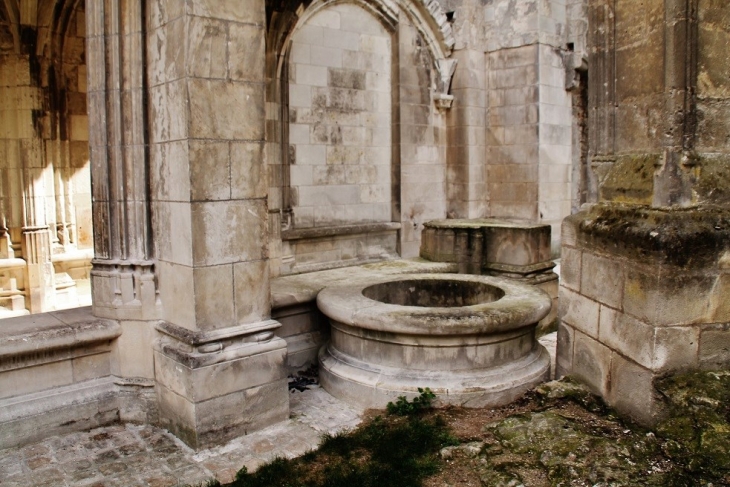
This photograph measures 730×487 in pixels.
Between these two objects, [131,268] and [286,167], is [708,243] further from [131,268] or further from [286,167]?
[286,167]

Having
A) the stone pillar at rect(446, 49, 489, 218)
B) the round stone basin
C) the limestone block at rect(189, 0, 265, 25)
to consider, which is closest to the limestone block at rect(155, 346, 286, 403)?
the round stone basin

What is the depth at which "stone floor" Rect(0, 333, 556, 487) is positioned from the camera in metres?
3.72

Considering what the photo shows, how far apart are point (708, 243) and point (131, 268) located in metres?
3.55

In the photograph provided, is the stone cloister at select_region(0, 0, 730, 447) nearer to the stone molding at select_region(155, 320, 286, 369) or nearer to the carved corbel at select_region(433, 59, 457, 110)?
the stone molding at select_region(155, 320, 286, 369)

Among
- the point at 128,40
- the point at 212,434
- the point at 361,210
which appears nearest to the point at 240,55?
the point at 128,40

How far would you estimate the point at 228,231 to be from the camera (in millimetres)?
4176

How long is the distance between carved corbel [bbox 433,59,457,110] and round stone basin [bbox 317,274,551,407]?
3.97 metres

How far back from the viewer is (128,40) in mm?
4367

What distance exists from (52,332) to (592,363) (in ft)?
11.4

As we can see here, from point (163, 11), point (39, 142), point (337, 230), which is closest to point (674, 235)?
point (163, 11)

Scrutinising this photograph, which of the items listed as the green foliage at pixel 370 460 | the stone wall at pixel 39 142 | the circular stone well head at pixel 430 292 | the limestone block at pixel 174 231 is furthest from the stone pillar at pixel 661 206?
the stone wall at pixel 39 142

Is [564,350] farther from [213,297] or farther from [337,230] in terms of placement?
[337,230]

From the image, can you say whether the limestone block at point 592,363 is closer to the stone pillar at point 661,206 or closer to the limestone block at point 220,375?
the stone pillar at point 661,206

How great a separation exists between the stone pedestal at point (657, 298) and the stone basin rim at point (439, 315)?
923 millimetres
